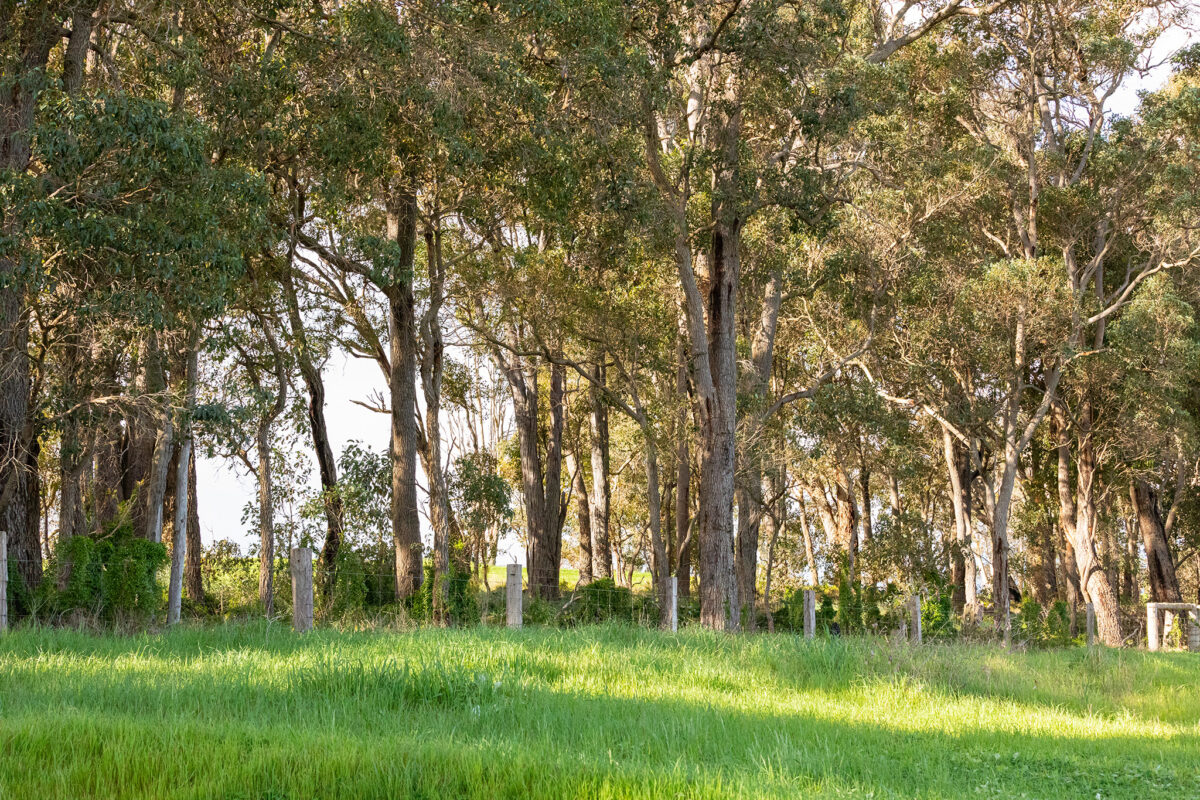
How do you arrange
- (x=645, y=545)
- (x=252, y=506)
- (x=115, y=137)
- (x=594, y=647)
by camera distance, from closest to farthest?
(x=594, y=647) < (x=115, y=137) < (x=252, y=506) < (x=645, y=545)

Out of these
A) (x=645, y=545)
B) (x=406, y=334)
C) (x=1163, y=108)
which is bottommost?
(x=645, y=545)

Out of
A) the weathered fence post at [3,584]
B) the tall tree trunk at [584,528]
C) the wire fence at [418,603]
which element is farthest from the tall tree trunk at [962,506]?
the weathered fence post at [3,584]

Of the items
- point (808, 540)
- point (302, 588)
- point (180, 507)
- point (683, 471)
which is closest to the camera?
point (302, 588)

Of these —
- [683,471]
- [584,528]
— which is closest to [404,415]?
[683,471]

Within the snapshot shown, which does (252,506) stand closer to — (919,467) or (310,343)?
(310,343)

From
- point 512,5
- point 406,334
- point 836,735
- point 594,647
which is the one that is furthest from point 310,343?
point 836,735

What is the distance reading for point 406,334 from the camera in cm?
2023

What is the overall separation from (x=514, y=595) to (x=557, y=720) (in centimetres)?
747

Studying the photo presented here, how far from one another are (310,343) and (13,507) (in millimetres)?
8714

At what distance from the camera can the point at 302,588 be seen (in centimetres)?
1280

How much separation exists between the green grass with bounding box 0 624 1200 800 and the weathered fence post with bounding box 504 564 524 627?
2.63 m

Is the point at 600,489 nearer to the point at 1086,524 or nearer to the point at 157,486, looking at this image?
the point at 1086,524

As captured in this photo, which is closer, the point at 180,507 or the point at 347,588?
the point at 180,507

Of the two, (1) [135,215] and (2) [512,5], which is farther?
(2) [512,5]
